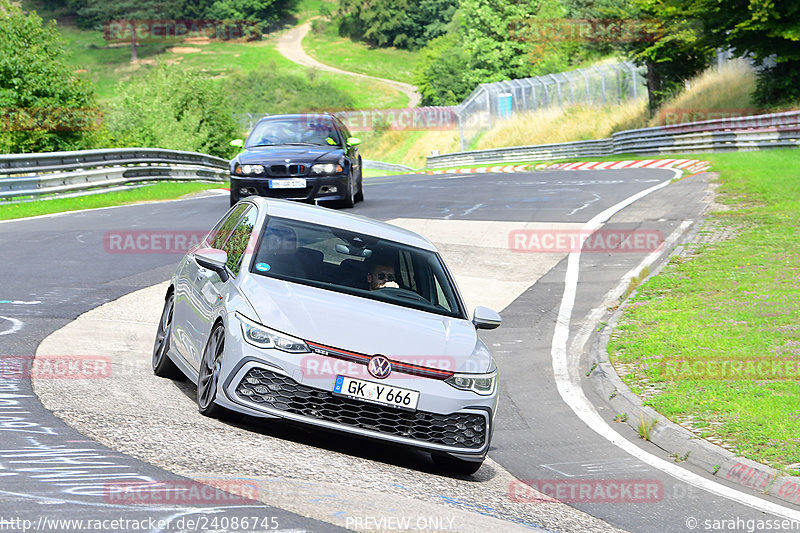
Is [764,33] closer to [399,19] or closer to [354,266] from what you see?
[354,266]

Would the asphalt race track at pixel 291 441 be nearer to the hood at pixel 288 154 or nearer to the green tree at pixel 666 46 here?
the hood at pixel 288 154

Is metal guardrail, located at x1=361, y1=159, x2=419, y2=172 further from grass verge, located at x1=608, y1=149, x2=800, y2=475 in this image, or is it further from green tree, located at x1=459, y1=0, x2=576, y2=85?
grass verge, located at x1=608, y1=149, x2=800, y2=475

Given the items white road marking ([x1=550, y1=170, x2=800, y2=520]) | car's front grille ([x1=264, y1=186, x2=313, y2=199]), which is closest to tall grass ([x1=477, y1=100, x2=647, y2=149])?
car's front grille ([x1=264, y1=186, x2=313, y2=199])

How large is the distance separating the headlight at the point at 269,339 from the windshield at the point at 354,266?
855 mm

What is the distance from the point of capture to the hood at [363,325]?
6945 mm

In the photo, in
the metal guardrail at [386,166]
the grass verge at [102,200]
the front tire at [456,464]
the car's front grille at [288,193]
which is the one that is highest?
the car's front grille at [288,193]

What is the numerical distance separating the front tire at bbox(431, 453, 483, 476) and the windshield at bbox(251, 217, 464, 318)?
116cm

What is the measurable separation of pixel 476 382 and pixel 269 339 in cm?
145

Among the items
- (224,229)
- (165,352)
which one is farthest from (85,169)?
(165,352)

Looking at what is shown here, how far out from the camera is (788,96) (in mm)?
38188

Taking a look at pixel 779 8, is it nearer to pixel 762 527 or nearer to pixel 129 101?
pixel 129 101

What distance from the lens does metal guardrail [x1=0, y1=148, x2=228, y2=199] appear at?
80.6ft

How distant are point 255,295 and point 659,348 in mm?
5512

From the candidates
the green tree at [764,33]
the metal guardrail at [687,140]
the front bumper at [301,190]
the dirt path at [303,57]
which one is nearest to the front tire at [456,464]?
the front bumper at [301,190]
